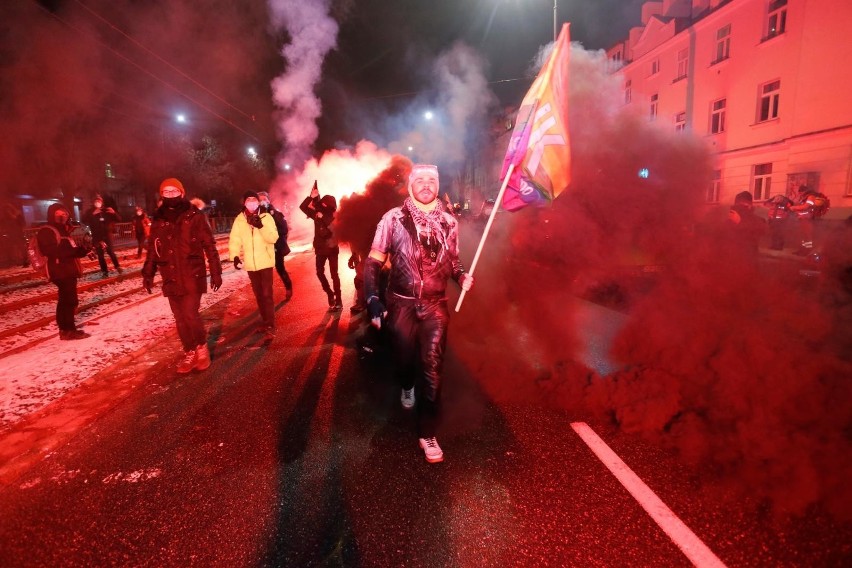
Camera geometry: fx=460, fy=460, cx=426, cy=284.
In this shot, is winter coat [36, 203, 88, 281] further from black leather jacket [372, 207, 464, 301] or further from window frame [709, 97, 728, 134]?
window frame [709, 97, 728, 134]

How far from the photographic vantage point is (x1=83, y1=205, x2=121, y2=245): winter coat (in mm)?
10977

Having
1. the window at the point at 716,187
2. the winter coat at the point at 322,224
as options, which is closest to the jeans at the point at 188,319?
the winter coat at the point at 322,224

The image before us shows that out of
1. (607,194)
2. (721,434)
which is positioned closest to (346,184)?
(607,194)

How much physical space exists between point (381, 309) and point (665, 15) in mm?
27759

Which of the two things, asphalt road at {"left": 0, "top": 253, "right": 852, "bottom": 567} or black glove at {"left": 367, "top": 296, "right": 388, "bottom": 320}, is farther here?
black glove at {"left": 367, "top": 296, "right": 388, "bottom": 320}

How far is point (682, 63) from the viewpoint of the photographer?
21844mm

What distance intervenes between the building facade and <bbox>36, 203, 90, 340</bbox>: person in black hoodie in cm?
1302

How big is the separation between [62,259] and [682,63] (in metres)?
25.4

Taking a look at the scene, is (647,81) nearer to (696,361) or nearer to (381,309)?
(696,361)

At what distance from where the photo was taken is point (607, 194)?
948cm

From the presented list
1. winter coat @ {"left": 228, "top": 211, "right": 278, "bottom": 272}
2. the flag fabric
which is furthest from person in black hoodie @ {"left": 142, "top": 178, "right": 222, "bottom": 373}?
the flag fabric

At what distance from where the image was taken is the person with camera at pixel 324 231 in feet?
23.5

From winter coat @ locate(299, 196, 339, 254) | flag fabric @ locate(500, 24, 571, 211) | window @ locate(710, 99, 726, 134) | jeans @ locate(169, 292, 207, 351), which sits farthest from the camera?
window @ locate(710, 99, 726, 134)

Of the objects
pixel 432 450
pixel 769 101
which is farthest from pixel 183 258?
pixel 769 101
